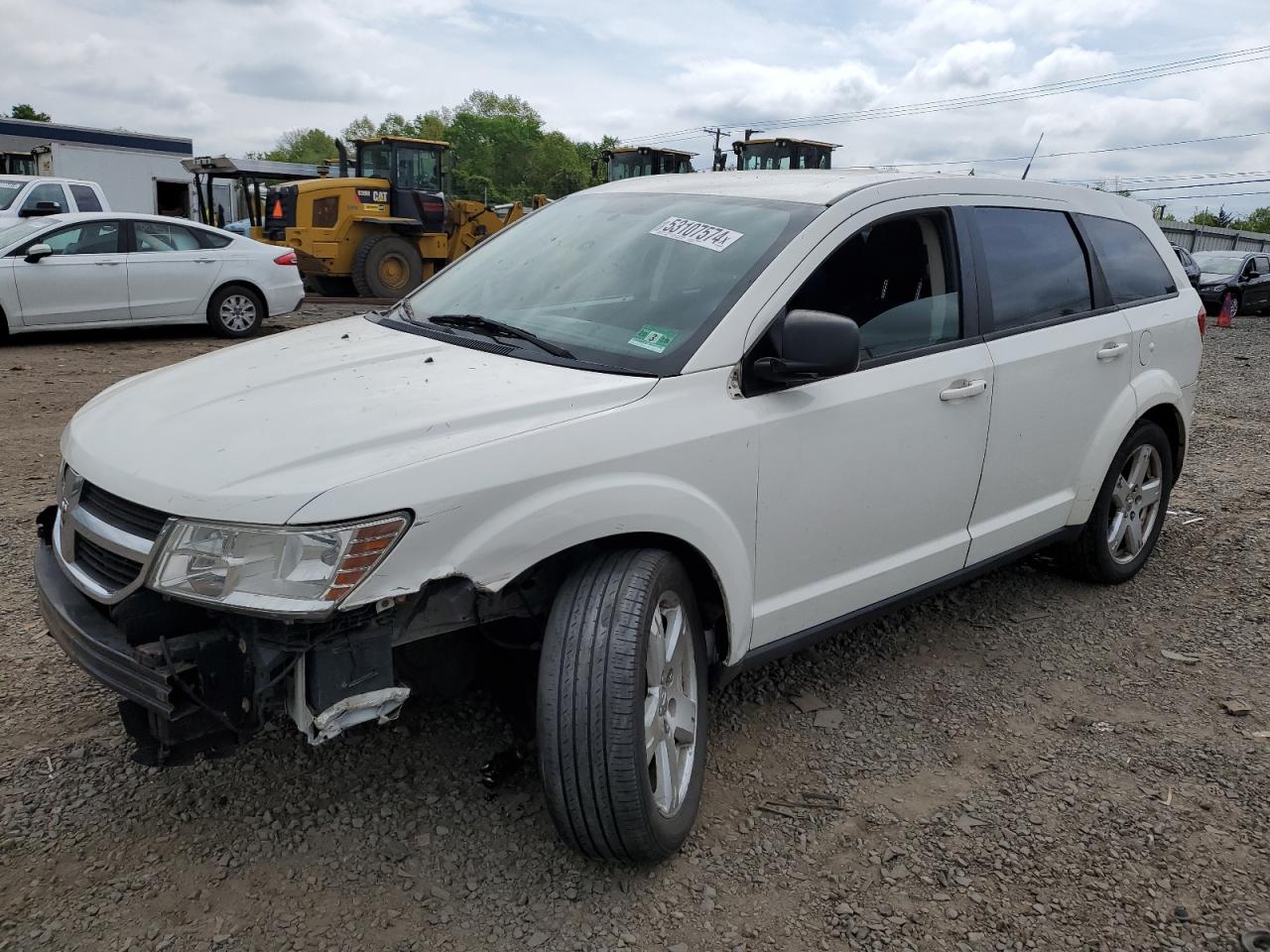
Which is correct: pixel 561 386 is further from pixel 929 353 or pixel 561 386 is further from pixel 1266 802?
pixel 1266 802

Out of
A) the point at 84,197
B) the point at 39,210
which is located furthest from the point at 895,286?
the point at 84,197

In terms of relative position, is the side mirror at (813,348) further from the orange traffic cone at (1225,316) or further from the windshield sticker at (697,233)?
the orange traffic cone at (1225,316)

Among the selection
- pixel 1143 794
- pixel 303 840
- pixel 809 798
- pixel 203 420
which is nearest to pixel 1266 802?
pixel 1143 794

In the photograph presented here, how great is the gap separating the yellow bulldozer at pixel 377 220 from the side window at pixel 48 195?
10.9ft

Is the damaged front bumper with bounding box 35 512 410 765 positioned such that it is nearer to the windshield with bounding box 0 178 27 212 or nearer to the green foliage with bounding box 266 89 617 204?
the windshield with bounding box 0 178 27 212

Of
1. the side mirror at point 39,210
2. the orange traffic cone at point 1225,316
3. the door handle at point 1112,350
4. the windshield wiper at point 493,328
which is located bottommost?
the orange traffic cone at point 1225,316

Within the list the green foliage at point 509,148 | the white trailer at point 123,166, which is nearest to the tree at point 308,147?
the green foliage at point 509,148

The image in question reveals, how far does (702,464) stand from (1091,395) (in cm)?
208

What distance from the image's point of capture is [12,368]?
9062mm

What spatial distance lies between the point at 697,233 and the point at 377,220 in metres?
13.9

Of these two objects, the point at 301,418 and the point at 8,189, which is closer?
the point at 301,418

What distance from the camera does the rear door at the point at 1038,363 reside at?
3512 mm

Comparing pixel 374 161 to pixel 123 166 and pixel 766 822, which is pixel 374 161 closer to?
pixel 123 166

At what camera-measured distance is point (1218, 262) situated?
21297 millimetres
